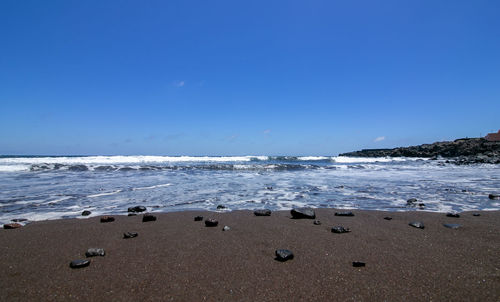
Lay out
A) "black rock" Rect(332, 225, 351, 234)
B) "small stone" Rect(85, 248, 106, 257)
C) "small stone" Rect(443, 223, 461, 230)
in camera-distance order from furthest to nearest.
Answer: "small stone" Rect(443, 223, 461, 230), "black rock" Rect(332, 225, 351, 234), "small stone" Rect(85, 248, 106, 257)

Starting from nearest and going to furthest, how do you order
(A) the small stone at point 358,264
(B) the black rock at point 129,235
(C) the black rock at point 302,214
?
(A) the small stone at point 358,264, (B) the black rock at point 129,235, (C) the black rock at point 302,214

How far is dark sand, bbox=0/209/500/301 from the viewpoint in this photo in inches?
96.0

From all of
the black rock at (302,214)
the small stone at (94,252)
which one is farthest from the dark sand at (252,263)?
the black rock at (302,214)

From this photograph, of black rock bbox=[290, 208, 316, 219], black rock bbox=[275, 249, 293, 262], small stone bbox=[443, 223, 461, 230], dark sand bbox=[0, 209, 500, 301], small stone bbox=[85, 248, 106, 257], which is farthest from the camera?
black rock bbox=[290, 208, 316, 219]

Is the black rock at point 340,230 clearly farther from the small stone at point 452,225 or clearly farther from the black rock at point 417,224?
the small stone at point 452,225

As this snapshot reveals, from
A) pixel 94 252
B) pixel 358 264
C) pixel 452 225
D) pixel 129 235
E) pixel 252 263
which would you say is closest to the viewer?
pixel 358 264

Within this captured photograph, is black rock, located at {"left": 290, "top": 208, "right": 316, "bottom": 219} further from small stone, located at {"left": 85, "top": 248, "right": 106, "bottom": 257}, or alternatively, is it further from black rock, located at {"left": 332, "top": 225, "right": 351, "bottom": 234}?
small stone, located at {"left": 85, "top": 248, "right": 106, "bottom": 257}

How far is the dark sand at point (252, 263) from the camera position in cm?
244

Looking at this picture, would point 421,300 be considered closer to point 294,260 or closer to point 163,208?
point 294,260

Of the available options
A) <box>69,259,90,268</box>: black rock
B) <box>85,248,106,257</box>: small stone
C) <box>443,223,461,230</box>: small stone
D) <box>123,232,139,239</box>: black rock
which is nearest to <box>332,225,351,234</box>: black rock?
<box>443,223,461,230</box>: small stone

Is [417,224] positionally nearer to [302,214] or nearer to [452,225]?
[452,225]

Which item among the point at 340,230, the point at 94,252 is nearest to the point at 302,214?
the point at 340,230

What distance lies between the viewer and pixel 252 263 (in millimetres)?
3096

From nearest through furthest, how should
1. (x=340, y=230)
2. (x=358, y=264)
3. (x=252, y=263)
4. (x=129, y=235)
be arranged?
(x=358, y=264), (x=252, y=263), (x=129, y=235), (x=340, y=230)
